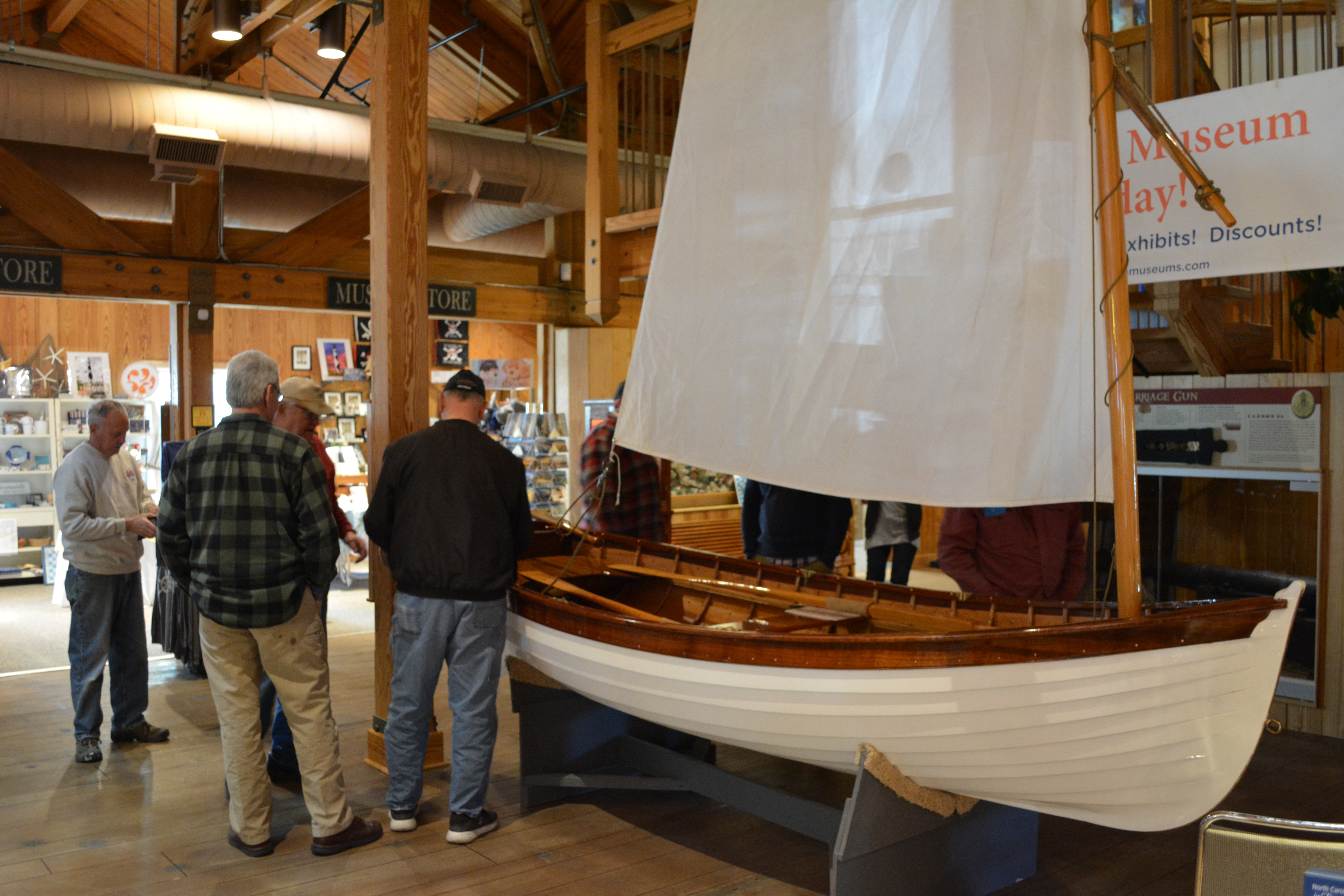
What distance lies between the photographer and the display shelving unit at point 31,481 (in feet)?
27.4

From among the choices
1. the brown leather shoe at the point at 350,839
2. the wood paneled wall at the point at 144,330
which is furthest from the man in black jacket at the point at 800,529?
the wood paneled wall at the point at 144,330

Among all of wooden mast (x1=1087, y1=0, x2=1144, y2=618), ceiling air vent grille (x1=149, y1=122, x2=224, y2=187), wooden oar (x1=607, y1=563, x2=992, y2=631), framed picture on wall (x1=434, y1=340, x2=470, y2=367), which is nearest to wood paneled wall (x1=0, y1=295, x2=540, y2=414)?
framed picture on wall (x1=434, y1=340, x2=470, y2=367)

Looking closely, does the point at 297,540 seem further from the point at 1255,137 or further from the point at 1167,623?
the point at 1255,137

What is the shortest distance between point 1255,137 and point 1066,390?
57.2 inches

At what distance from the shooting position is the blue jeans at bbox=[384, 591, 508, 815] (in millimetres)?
3162

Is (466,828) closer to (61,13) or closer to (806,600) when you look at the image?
(806,600)

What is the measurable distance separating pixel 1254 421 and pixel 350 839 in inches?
158

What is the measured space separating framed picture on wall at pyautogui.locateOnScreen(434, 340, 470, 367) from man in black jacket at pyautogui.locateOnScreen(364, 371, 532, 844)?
7014mm

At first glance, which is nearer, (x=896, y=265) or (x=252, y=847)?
(x=896, y=265)

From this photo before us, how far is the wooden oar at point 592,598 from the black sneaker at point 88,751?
174 centimetres

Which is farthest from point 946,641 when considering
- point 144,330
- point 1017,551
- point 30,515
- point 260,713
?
point 144,330

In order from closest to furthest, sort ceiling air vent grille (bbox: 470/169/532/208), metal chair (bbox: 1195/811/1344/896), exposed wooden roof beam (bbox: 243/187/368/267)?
1. metal chair (bbox: 1195/811/1344/896)
2. ceiling air vent grille (bbox: 470/169/532/208)
3. exposed wooden roof beam (bbox: 243/187/368/267)

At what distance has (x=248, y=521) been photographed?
9.74 ft

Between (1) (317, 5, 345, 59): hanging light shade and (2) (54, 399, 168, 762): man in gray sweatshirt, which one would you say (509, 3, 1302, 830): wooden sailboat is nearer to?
(2) (54, 399, 168, 762): man in gray sweatshirt
